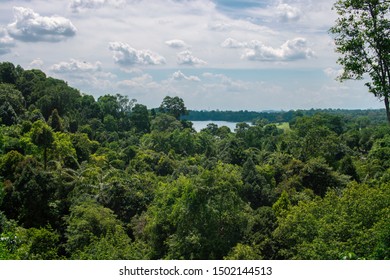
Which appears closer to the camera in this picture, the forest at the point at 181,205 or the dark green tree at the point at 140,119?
the forest at the point at 181,205

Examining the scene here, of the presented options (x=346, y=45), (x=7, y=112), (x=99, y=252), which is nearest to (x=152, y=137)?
(x=7, y=112)

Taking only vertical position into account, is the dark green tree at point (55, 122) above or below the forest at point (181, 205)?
above

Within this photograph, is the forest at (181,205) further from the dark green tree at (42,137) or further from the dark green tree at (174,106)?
the dark green tree at (174,106)

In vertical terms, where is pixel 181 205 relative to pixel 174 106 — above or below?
below

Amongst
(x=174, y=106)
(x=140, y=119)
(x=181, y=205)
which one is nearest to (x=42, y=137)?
(x=181, y=205)

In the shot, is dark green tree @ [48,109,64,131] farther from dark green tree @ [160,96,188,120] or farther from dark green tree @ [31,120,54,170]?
dark green tree @ [160,96,188,120]

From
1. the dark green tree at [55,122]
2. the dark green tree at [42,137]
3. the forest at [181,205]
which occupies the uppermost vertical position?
the dark green tree at [55,122]

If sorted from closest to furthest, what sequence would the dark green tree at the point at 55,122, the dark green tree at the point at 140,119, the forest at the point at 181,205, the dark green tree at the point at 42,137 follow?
the forest at the point at 181,205
the dark green tree at the point at 42,137
the dark green tree at the point at 55,122
the dark green tree at the point at 140,119

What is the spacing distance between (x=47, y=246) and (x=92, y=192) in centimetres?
663

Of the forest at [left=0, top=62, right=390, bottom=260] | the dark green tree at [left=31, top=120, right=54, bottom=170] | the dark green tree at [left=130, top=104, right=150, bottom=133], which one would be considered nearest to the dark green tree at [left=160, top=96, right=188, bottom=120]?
the dark green tree at [left=130, top=104, right=150, bottom=133]

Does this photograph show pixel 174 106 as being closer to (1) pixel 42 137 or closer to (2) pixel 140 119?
(2) pixel 140 119

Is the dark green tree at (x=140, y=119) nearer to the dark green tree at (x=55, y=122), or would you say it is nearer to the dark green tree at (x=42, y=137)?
the dark green tree at (x=55, y=122)

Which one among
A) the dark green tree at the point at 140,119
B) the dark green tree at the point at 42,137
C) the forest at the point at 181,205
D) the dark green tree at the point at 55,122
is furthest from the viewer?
the dark green tree at the point at 140,119

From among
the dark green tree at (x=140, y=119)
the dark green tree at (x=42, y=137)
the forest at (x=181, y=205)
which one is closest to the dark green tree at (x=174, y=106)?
the dark green tree at (x=140, y=119)
